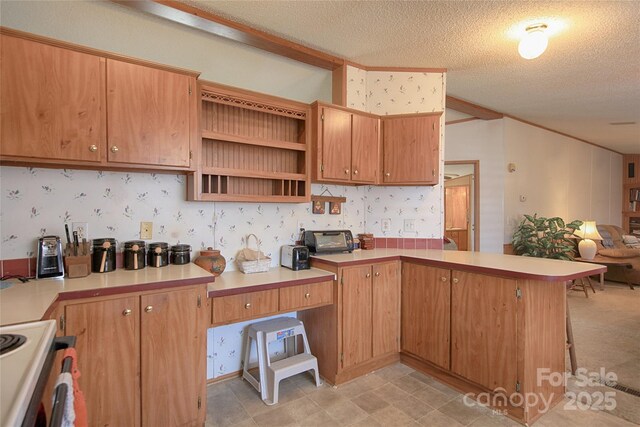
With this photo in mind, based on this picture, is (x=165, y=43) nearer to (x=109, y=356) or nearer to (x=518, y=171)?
(x=109, y=356)

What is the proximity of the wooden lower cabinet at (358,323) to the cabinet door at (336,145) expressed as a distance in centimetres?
80

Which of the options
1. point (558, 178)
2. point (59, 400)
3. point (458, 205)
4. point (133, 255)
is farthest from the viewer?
point (458, 205)

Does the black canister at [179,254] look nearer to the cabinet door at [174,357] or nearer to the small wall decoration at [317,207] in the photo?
the cabinet door at [174,357]

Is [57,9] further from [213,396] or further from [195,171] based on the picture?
[213,396]

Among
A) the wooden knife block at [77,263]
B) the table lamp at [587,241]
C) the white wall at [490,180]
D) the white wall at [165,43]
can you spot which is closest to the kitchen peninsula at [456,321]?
the wooden knife block at [77,263]

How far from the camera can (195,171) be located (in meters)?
2.21

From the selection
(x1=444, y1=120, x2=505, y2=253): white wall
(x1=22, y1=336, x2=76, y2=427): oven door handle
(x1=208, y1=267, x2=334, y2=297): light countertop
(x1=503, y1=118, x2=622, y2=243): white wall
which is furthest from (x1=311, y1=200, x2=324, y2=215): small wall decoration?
(x1=503, y1=118, x2=622, y2=243): white wall

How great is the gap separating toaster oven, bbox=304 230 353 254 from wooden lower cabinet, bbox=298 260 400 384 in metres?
0.19

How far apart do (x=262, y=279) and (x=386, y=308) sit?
110 centimetres

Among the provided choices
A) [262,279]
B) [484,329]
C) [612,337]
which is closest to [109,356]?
[262,279]

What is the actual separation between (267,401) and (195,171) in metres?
1.63

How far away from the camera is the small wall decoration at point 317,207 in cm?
300

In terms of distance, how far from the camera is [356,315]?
2537mm

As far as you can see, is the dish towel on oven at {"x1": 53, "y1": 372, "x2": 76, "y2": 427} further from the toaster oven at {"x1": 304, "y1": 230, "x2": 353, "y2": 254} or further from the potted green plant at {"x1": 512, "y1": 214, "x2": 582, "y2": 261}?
the potted green plant at {"x1": 512, "y1": 214, "x2": 582, "y2": 261}
